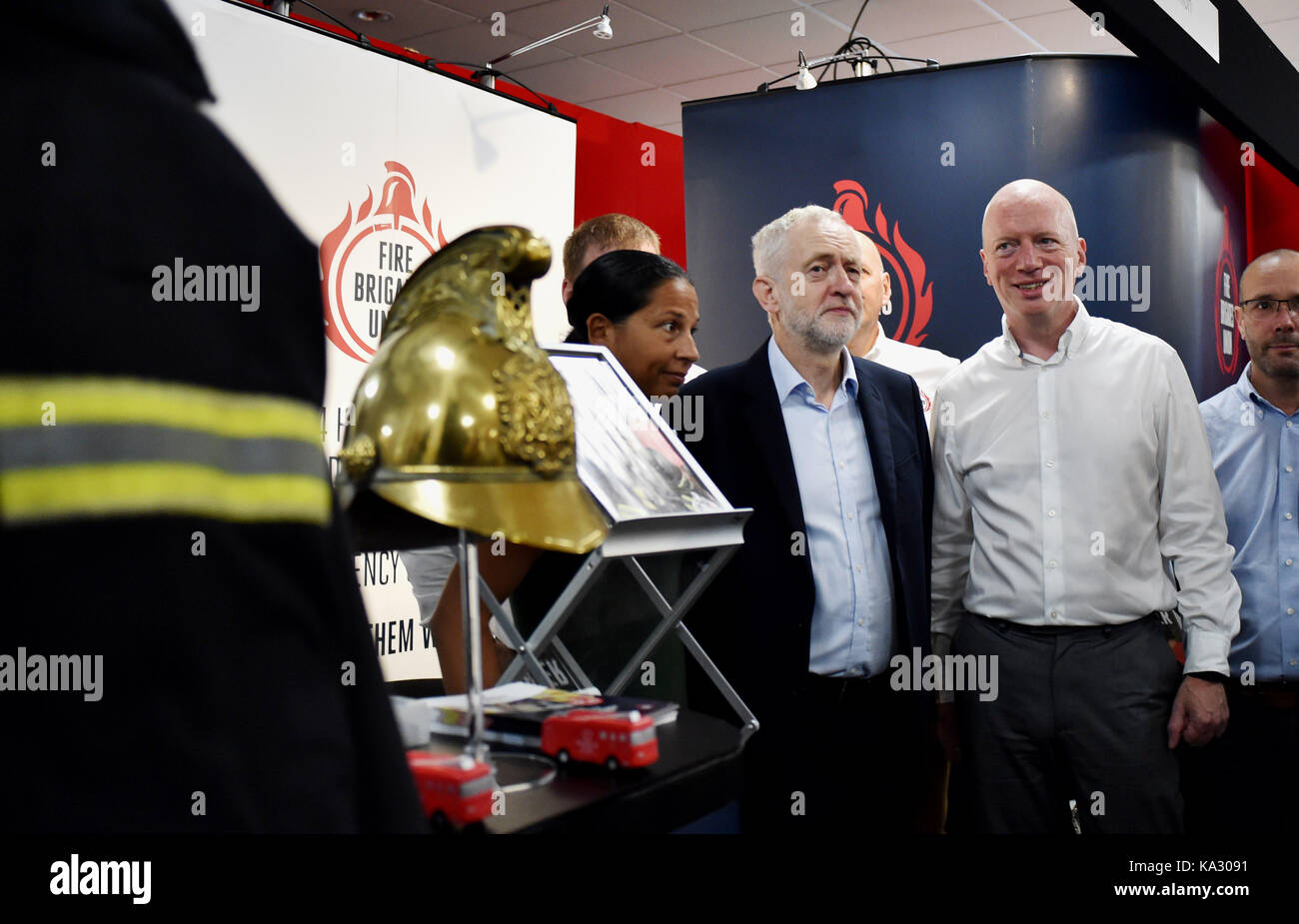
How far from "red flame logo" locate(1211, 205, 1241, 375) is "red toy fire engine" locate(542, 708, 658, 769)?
4.00 metres

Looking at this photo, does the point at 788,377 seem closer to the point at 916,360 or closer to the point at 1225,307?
the point at 916,360

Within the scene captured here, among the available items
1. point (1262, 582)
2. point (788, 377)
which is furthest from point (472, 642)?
point (1262, 582)

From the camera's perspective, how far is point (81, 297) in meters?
0.48

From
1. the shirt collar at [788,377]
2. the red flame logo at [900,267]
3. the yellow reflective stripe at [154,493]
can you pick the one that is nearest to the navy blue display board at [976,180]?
the red flame logo at [900,267]

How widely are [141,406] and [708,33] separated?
6.69m

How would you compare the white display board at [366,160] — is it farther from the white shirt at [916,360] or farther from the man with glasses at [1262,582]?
the man with glasses at [1262,582]

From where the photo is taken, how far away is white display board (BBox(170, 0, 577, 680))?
3520 millimetres

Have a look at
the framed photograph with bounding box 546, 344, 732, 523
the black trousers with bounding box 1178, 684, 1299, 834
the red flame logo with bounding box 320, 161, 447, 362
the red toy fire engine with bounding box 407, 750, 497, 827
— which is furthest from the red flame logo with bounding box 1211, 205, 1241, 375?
the red toy fire engine with bounding box 407, 750, 497, 827

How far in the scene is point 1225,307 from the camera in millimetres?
4387

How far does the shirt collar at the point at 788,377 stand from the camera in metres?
2.54

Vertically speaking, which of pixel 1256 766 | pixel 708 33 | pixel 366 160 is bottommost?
pixel 1256 766

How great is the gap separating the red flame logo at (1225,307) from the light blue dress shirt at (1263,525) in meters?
1.41
